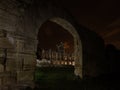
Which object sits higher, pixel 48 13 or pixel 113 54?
pixel 48 13

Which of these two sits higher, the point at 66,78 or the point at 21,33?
the point at 21,33

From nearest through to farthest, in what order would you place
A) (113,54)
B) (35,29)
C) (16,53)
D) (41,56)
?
(16,53), (35,29), (113,54), (41,56)

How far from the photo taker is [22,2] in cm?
612

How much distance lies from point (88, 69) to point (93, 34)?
6.31ft

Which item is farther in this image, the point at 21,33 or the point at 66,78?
the point at 66,78

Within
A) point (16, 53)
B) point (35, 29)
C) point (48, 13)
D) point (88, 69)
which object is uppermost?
point (48, 13)

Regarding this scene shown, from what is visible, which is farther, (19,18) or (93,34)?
(93,34)

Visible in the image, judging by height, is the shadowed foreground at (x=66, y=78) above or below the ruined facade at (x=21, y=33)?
below

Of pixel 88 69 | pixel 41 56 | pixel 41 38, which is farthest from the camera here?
pixel 41 38

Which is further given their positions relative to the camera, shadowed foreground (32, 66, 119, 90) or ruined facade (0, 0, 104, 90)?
shadowed foreground (32, 66, 119, 90)

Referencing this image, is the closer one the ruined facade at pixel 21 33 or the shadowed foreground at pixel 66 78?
the ruined facade at pixel 21 33

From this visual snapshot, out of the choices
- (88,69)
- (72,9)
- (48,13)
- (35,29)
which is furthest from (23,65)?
(88,69)

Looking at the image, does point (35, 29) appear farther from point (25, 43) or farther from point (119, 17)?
point (119, 17)

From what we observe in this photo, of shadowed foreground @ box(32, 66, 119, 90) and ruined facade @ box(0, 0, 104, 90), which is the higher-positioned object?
ruined facade @ box(0, 0, 104, 90)
